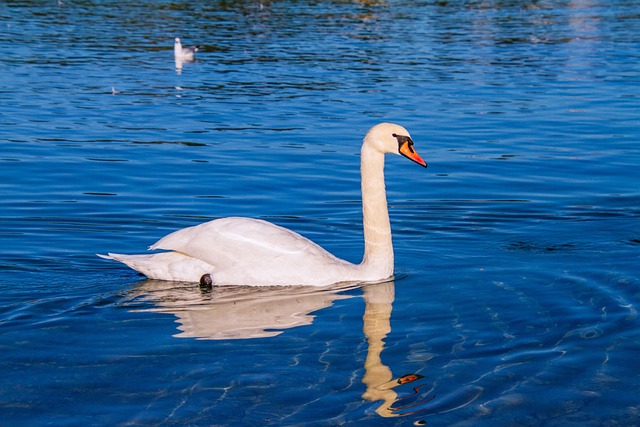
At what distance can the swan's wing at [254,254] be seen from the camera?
9906mm

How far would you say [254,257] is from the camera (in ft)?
32.6

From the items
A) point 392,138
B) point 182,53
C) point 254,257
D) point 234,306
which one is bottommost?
A: point 182,53

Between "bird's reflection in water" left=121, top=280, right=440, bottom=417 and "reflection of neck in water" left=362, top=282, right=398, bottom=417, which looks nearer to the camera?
"reflection of neck in water" left=362, top=282, right=398, bottom=417

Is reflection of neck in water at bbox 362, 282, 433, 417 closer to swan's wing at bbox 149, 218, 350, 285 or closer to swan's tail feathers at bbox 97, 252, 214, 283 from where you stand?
swan's wing at bbox 149, 218, 350, 285

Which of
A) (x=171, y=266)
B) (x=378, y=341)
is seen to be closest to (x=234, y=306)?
(x=171, y=266)

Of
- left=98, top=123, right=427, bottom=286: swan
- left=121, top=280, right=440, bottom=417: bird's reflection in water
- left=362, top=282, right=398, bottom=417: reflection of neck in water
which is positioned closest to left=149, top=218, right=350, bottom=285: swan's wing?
left=98, top=123, right=427, bottom=286: swan

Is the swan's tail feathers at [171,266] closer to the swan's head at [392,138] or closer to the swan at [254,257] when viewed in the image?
the swan at [254,257]

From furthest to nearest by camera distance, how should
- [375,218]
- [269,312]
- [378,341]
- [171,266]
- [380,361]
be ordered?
[375,218], [171,266], [269,312], [378,341], [380,361]

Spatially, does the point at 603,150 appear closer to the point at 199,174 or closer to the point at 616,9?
the point at 199,174

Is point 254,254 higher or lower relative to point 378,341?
higher

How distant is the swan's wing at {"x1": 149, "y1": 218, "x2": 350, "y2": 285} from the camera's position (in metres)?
9.91

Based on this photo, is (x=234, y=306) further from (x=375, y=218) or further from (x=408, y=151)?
(x=408, y=151)

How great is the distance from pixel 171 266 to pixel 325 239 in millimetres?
2512

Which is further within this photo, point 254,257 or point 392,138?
point 392,138
